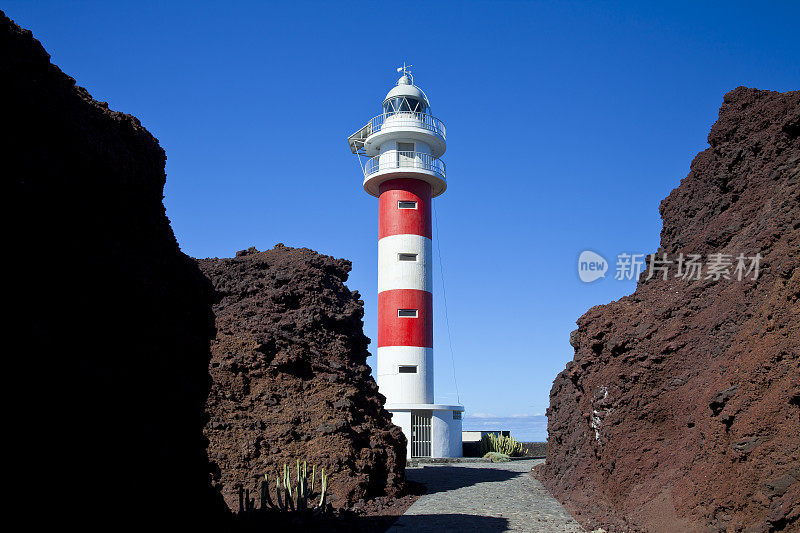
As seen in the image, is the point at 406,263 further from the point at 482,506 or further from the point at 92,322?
the point at 92,322

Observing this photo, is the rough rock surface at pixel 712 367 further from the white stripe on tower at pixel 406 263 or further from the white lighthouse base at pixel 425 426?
the white stripe on tower at pixel 406 263

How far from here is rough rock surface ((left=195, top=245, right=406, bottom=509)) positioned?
1278 centimetres

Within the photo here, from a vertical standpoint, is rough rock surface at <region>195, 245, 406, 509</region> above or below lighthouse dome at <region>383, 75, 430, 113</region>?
below

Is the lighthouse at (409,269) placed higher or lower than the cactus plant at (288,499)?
higher

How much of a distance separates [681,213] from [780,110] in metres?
2.77

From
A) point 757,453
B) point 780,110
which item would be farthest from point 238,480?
point 780,110

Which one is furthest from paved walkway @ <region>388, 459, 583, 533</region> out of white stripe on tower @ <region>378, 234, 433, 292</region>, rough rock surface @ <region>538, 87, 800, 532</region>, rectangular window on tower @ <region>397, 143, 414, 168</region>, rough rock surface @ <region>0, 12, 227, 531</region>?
rectangular window on tower @ <region>397, 143, 414, 168</region>

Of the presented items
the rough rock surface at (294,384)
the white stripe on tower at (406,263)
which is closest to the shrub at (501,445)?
the white stripe on tower at (406,263)

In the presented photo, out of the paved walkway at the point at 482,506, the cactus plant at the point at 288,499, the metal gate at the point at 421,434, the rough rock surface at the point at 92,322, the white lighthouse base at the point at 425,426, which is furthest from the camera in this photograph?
the metal gate at the point at 421,434

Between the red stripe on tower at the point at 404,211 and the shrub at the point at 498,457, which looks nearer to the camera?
the red stripe on tower at the point at 404,211

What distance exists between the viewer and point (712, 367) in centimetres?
853

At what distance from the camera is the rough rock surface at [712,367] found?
658cm

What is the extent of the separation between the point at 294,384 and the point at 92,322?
9.03 meters

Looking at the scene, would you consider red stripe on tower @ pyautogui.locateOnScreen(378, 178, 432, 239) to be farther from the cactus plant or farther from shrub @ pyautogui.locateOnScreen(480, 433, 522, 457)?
the cactus plant
